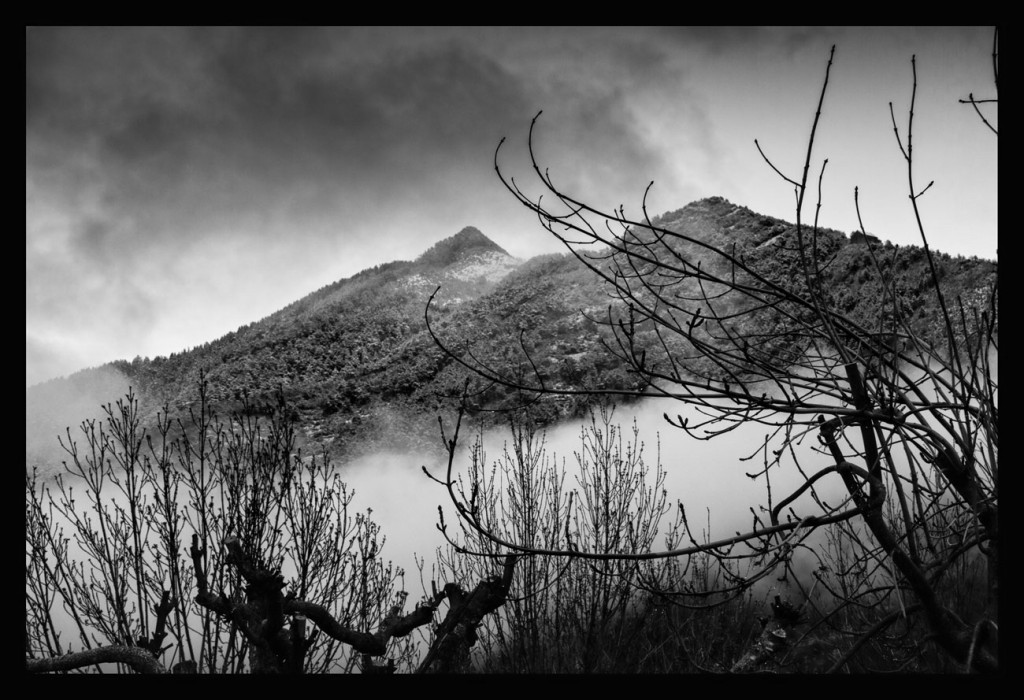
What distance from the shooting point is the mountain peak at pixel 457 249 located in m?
17.1

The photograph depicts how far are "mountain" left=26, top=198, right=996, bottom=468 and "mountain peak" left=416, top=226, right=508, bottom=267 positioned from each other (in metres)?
0.08

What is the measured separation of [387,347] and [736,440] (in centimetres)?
777

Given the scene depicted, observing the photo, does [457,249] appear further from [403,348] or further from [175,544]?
[175,544]

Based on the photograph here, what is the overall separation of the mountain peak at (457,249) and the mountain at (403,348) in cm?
8

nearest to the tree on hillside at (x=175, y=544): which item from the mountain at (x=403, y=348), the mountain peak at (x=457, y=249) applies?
the mountain at (x=403, y=348)

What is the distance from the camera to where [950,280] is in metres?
4.20

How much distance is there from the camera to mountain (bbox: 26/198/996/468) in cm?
757

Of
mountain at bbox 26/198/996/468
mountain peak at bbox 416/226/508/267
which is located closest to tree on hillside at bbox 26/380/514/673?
mountain at bbox 26/198/996/468

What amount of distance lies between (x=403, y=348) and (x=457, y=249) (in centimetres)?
622

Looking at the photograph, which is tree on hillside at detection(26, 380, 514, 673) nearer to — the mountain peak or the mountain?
the mountain

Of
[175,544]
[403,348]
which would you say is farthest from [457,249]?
[175,544]

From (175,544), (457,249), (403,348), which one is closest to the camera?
(175,544)

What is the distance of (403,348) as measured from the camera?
12141 mm
